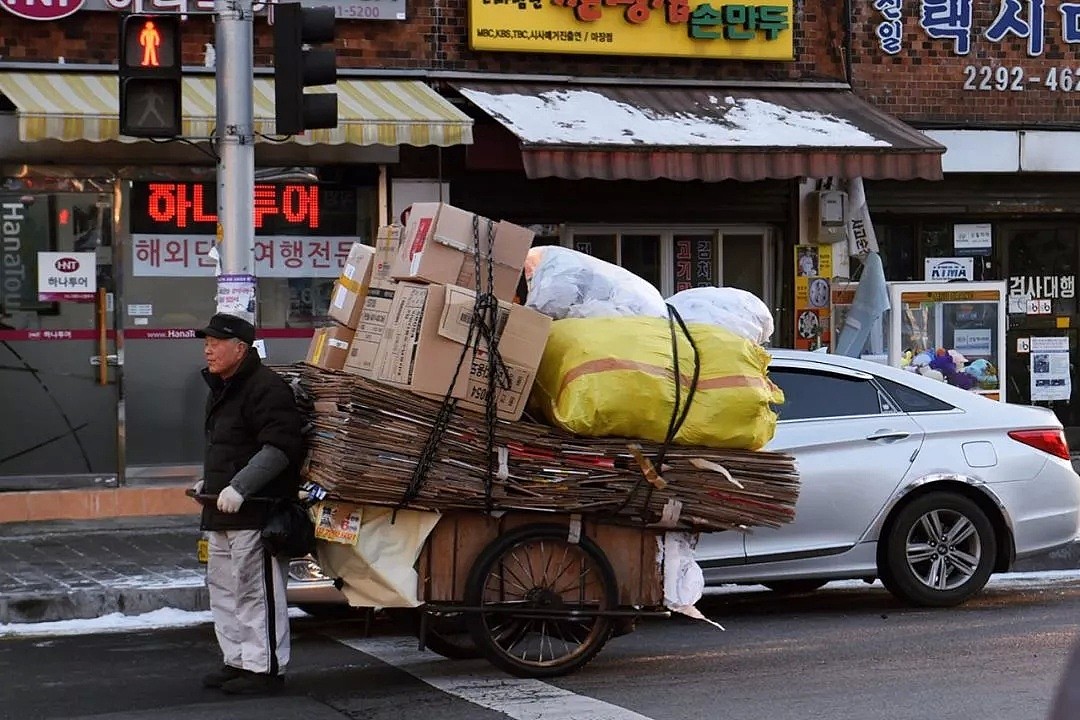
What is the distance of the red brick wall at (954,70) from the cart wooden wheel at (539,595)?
9.27m

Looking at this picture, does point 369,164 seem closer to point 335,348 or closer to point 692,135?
point 692,135

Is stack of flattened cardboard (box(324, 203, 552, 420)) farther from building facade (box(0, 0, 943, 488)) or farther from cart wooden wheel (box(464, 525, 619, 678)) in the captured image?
building facade (box(0, 0, 943, 488))

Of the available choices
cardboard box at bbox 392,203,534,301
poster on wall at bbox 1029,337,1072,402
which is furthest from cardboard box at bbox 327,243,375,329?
poster on wall at bbox 1029,337,1072,402

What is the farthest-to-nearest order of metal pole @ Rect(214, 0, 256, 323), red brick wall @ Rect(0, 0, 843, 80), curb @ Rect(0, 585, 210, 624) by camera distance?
red brick wall @ Rect(0, 0, 843, 80) < metal pole @ Rect(214, 0, 256, 323) < curb @ Rect(0, 585, 210, 624)

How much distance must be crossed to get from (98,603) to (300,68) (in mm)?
3418

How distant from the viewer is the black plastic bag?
23.6 ft

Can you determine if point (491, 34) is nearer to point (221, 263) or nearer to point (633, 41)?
point (633, 41)

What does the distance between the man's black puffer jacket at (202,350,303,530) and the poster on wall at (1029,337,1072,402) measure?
1092cm

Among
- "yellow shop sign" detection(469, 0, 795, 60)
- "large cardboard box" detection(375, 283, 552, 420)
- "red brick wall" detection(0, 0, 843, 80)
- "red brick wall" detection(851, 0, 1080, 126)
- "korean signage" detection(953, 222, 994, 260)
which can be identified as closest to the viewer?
"large cardboard box" detection(375, 283, 552, 420)

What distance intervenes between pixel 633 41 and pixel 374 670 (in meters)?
8.20

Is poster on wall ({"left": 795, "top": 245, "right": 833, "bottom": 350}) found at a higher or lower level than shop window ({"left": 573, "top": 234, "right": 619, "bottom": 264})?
lower

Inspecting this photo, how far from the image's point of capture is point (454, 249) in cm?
741

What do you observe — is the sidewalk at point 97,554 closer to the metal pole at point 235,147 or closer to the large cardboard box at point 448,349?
the metal pole at point 235,147

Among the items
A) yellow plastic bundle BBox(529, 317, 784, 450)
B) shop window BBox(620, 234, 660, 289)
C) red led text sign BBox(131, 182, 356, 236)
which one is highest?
red led text sign BBox(131, 182, 356, 236)
